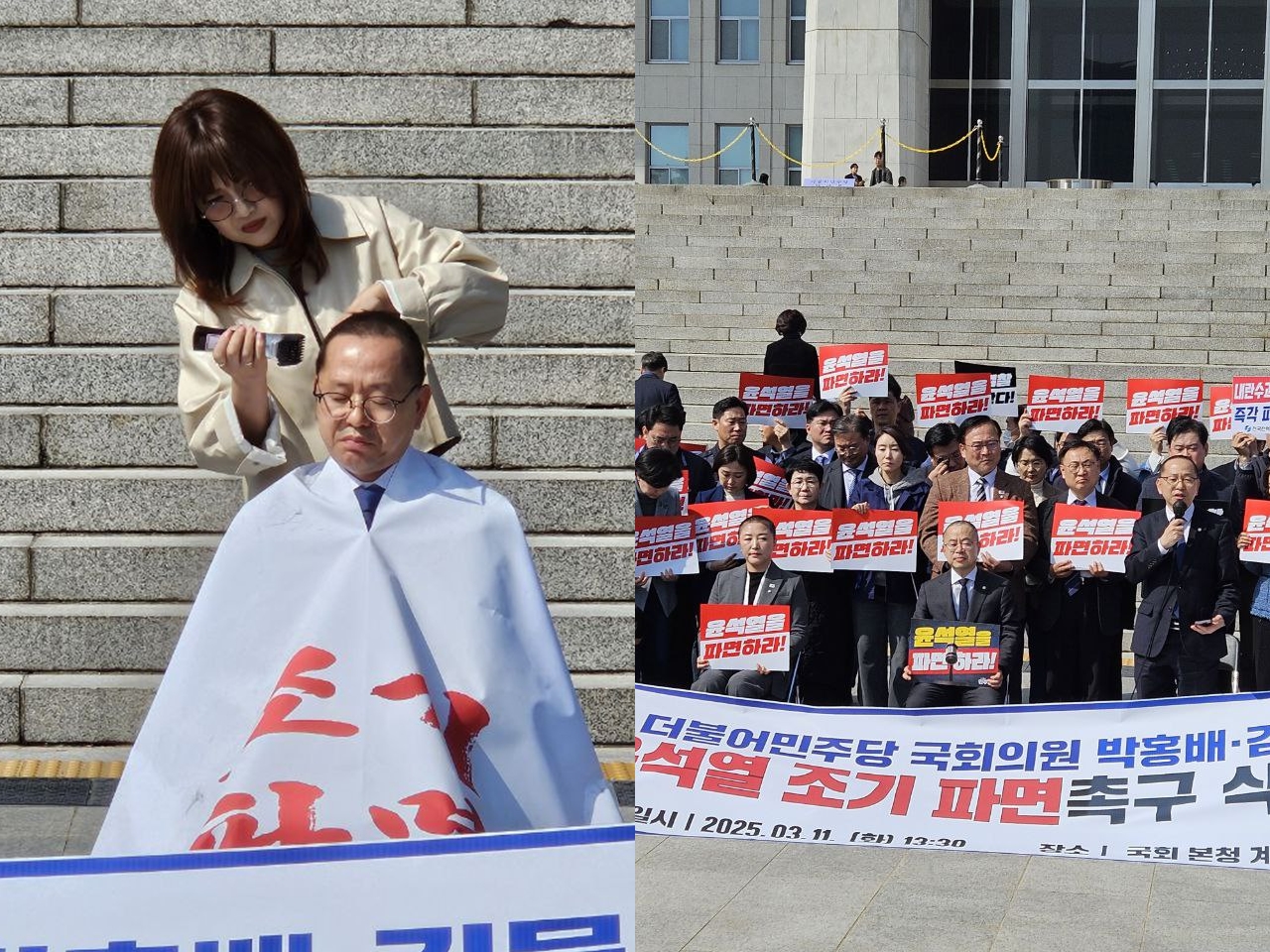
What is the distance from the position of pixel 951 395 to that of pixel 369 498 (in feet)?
27.5

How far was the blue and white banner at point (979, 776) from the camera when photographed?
6598 mm

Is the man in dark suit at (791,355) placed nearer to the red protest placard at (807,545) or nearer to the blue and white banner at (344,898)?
the red protest placard at (807,545)

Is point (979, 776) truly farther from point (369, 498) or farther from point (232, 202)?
point (232, 202)

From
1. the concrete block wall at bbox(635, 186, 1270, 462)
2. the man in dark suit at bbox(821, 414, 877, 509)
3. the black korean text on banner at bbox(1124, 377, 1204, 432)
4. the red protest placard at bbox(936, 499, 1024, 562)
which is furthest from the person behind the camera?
the concrete block wall at bbox(635, 186, 1270, 462)

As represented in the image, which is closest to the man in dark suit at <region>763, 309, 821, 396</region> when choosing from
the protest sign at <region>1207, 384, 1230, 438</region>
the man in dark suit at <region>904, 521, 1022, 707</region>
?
the protest sign at <region>1207, 384, 1230, 438</region>

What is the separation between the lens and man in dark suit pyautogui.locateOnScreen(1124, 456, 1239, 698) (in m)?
8.11

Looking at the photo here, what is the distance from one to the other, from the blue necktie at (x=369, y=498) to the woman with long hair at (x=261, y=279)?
27cm

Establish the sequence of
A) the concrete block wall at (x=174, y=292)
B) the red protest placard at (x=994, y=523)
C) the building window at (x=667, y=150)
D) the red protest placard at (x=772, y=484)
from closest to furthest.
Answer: the concrete block wall at (x=174, y=292)
the red protest placard at (x=994, y=523)
the red protest placard at (x=772, y=484)
the building window at (x=667, y=150)

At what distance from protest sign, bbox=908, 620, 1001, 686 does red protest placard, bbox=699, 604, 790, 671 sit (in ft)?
2.09

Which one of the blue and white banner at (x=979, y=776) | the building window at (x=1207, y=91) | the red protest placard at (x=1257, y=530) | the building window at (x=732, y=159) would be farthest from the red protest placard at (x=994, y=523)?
the building window at (x=732, y=159)

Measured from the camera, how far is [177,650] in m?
3.27

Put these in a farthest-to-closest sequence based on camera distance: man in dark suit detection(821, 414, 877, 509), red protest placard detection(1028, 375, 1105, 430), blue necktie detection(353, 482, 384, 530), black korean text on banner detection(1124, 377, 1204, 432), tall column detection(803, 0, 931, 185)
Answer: tall column detection(803, 0, 931, 185)
black korean text on banner detection(1124, 377, 1204, 432)
red protest placard detection(1028, 375, 1105, 430)
man in dark suit detection(821, 414, 877, 509)
blue necktie detection(353, 482, 384, 530)

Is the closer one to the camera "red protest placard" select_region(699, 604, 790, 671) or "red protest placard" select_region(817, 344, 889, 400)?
"red protest placard" select_region(699, 604, 790, 671)

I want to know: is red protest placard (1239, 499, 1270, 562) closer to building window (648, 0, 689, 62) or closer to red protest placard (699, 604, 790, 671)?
red protest placard (699, 604, 790, 671)
